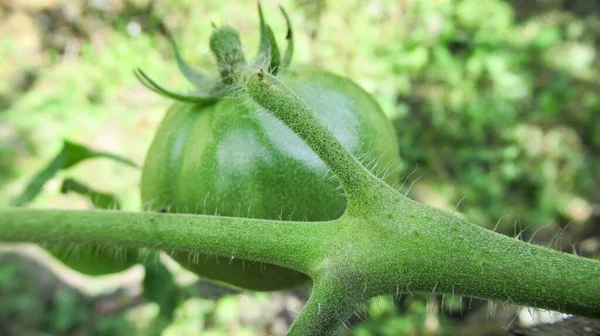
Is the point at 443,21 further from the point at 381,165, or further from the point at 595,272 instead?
the point at 595,272

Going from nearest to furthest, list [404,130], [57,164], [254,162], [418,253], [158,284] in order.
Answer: [418,253] < [254,162] < [57,164] < [158,284] < [404,130]

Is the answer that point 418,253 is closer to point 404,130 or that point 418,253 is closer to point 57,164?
point 57,164

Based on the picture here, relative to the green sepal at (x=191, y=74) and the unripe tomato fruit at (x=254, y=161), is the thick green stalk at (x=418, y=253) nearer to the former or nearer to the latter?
the unripe tomato fruit at (x=254, y=161)

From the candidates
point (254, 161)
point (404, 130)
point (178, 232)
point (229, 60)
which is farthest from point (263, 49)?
point (404, 130)

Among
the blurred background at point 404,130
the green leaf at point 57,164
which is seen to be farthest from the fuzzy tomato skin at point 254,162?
the blurred background at point 404,130

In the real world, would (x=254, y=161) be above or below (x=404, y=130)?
below

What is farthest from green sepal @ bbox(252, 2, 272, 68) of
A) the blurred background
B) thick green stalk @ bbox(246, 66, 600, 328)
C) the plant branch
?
the blurred background
